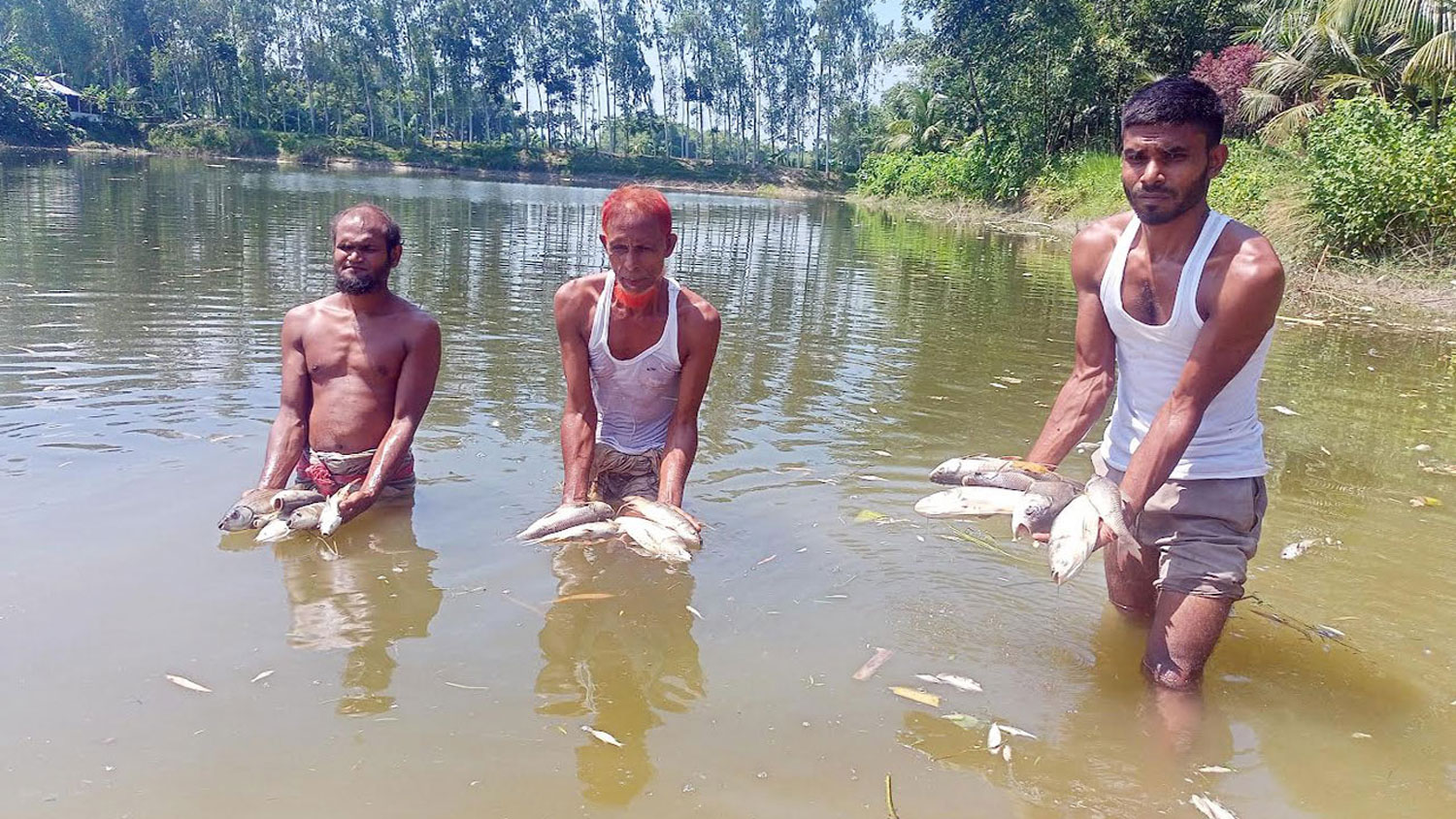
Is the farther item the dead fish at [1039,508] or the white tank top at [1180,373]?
the white tank top at [1180,373]

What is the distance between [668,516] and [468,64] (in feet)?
257

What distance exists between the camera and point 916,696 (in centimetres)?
314

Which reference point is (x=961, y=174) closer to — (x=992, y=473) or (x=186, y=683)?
(x=992, y=473)

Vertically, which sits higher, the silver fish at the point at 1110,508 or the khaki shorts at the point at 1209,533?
the silver fish at the point at 1110,508

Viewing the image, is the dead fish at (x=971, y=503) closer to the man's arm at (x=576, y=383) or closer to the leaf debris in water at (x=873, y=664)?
the leaf debris in water at (x=873, y=664)

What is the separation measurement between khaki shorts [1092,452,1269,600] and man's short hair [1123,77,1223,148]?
102cm

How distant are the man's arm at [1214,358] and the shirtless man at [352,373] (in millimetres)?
2845

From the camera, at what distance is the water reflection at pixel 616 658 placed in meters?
2.73

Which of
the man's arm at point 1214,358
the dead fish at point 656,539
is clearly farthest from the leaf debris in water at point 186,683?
the man's arm at point 1214,358

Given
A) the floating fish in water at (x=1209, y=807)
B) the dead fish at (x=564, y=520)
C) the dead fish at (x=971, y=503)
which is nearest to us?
the floating fish in water at (x=1209, y=807)

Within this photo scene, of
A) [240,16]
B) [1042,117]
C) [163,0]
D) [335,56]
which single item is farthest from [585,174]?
[1042,117]

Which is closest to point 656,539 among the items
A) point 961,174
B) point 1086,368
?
point 1086,368

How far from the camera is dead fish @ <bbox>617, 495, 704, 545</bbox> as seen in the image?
11.8ft

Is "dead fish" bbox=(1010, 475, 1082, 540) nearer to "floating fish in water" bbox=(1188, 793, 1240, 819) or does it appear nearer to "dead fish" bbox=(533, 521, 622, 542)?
"floating fish in water" bbox=(1188, 793, 1240, 819)
